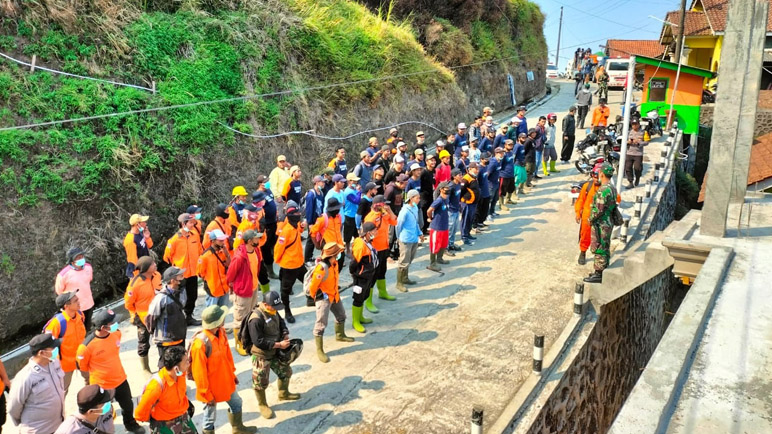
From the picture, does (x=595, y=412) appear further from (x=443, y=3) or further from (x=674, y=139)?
(x=443, y=3)

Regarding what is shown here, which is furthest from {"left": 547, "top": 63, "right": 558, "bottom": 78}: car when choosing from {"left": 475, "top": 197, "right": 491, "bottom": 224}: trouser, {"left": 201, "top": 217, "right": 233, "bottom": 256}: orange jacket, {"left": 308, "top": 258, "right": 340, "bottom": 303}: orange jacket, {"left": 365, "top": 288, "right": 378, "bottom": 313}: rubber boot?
{"left": 308, "top": 258, "right": 340, "bottom": 303}: orange jacket

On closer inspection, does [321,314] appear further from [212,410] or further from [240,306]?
[212,410]

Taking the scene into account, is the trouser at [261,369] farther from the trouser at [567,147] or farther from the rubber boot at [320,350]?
the trouser at [567,147]

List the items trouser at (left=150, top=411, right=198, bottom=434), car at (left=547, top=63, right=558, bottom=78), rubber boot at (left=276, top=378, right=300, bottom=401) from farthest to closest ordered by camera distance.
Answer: car at (left=547, top=63, right=558, bottom=78) < rubber boot at (left=276, top=378, right=300, bottom=401) < trouser at (left=150, top=411, right=198, bottom=434)

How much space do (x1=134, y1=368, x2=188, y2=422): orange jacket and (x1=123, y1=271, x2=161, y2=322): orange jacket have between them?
2.14 meters

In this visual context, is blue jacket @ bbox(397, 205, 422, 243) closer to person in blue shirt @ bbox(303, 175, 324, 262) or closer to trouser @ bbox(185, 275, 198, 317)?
person in blue shirt @ bbox(303, 175, 324, 262)

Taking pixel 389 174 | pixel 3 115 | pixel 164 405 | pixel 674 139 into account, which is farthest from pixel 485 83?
pixel 164 405

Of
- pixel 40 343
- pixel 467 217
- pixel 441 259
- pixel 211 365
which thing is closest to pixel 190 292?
pixel 211 365

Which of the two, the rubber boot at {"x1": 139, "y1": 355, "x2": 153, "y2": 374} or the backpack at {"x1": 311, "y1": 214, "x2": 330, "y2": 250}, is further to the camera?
the backpack at {"x1": 311, "y1": 214, "x2": 330, "y2": 250}

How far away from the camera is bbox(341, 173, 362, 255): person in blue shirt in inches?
416

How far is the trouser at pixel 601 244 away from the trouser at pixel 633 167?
597cm

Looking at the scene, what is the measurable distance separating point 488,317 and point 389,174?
12.9 ft

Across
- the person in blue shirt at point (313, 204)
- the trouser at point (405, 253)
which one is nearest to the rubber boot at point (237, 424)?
the trouser at point (405, 253)

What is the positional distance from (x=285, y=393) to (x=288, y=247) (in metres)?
2.43
